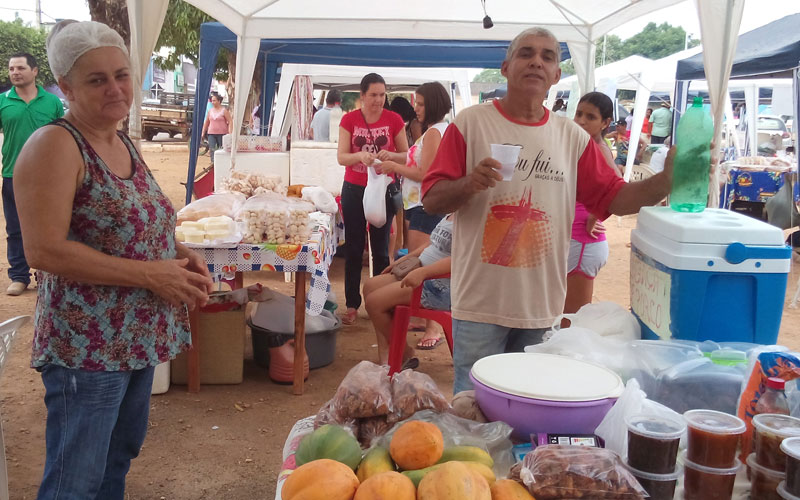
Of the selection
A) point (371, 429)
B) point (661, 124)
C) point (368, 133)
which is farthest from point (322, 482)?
point (661, 124)

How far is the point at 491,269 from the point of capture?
7.93ft

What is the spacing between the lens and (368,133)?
19.0ft

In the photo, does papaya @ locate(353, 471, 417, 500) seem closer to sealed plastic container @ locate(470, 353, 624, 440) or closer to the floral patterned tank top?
sealed plastic container @ locate(470, 353, 624, 440)

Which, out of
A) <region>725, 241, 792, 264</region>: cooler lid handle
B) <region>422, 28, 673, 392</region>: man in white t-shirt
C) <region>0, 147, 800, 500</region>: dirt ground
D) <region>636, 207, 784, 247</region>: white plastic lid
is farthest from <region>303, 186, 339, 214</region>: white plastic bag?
<region>725, 241, 792, 264</region>: cooler lid handle

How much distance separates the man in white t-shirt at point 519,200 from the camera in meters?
2.37

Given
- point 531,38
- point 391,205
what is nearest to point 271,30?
point 391,205

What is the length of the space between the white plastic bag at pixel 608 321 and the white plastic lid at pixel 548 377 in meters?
0.58

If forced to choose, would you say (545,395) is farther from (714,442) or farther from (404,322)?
(404,322)

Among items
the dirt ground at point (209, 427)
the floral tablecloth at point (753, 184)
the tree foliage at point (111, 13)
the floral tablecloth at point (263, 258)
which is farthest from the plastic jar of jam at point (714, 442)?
the floral tablecloth at point (753, 184)

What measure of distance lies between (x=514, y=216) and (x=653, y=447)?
1.24 m

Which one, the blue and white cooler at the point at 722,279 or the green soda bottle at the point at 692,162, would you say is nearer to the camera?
the blue and white cooler at the point at 722,279

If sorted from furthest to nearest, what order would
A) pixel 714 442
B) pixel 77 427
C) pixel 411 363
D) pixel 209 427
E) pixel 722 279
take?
pixel 411 363
pixel 209 427
pixel 722 279
pixel 77 427
pixel 714 442

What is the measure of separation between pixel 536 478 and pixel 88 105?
5.18ft

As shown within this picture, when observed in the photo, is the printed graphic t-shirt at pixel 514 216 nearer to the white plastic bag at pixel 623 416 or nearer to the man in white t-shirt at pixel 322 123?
the white plastic bag at pixel 623 416
